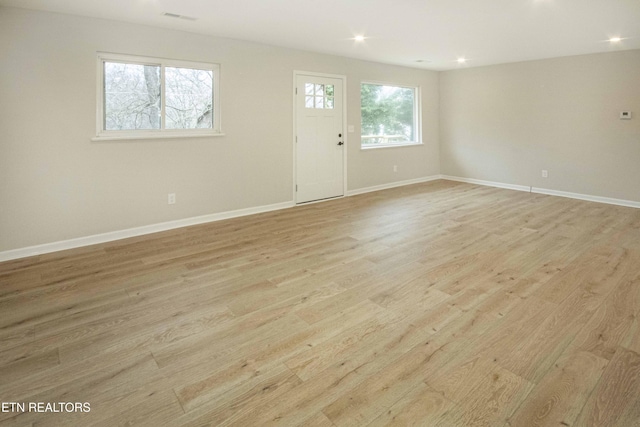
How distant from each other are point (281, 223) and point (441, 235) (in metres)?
1.99

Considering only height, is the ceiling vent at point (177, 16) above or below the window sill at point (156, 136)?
above

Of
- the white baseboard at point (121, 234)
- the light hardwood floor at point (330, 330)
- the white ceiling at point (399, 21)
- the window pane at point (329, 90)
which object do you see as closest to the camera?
the light hardwood floor at point (330, 330)

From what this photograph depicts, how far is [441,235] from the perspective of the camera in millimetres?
4238

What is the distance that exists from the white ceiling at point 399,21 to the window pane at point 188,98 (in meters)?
0.52

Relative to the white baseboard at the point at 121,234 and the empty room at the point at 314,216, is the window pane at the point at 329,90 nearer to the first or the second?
the empty room at the point at 314,216

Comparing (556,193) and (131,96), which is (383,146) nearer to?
(556,193)

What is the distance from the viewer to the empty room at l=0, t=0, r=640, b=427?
1817mm

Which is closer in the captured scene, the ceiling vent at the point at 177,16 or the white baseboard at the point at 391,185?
the ceiling vent at the point at 177,16

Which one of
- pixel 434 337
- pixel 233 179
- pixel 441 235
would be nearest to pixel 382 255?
pixel 441 235

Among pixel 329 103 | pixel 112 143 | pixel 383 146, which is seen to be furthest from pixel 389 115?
pixel 112 143

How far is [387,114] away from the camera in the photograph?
739 centimetres

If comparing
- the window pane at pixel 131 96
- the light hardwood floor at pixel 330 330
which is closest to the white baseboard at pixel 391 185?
the light hardwood floor at pixel 330 330

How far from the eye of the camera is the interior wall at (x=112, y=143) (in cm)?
359

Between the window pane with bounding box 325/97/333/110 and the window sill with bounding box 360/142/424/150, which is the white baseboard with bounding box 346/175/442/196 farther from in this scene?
the window pane with bounding box 325/97/333/110
